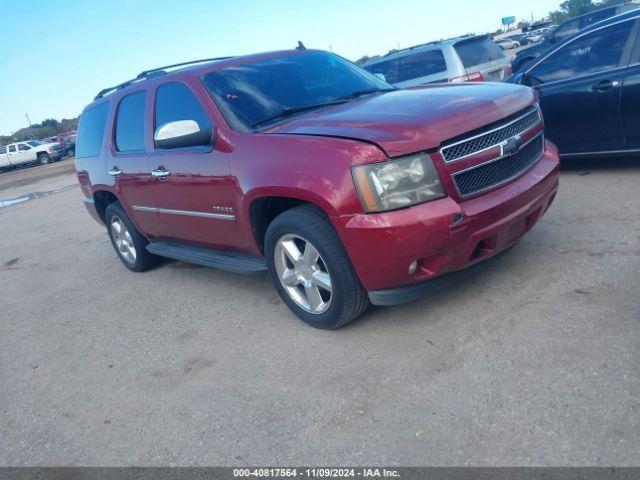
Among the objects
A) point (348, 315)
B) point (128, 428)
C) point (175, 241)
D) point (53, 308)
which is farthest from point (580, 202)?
point (53, 308)

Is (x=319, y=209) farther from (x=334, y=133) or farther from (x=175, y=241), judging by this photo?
(x=175, y=241)

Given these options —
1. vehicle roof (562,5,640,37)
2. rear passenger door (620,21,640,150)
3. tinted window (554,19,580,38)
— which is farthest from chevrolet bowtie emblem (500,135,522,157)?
tinted window (554,19,580,38)

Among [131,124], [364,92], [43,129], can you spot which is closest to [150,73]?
[131,124]

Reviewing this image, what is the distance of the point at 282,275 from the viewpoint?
12.8ft

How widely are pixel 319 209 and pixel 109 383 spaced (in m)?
1.85

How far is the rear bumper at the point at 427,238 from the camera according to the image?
3127 millimetres

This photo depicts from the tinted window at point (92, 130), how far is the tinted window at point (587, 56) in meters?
4.79

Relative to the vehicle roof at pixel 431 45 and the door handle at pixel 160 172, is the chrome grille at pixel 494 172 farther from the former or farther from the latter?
the vehicle roof at pixel 431 45

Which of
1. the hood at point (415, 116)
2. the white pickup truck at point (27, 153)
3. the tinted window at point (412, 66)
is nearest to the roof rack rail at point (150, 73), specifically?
the hood at point (415, 116)

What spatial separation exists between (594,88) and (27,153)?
3557cm

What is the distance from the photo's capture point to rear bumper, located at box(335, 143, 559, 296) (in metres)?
3.13

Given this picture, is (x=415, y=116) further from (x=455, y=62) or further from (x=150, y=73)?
(x=455, y=62)

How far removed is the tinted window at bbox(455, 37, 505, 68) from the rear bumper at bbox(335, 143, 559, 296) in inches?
255

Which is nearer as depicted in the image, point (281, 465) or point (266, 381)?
Answer: point (281, 465)
